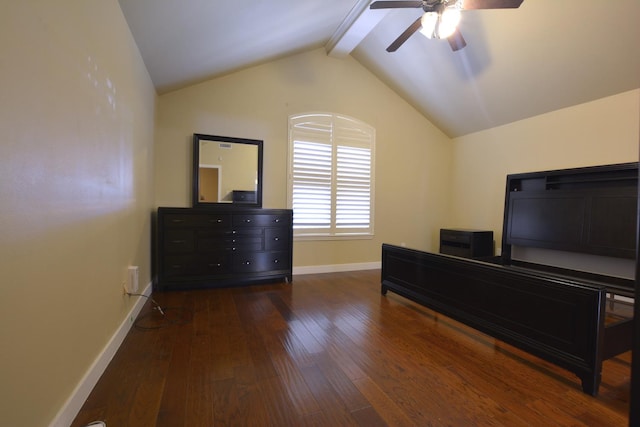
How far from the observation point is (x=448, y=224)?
5.44 metres

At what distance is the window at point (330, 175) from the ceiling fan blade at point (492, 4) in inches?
96.3

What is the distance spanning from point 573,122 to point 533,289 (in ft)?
9.71

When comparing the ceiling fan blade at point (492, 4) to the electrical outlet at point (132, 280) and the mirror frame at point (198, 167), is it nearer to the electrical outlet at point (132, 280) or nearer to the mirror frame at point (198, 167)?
the mirror frame at point (198, 167)

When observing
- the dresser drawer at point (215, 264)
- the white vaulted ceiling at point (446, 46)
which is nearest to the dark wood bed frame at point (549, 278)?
the white vaulted ceiling at point (446, 46)

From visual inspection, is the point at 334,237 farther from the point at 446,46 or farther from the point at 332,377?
the point at 446,46

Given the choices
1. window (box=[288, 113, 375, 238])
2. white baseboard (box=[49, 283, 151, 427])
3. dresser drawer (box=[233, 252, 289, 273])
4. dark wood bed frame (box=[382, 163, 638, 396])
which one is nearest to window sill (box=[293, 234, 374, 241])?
window (box=[288, 113, 375, 238])

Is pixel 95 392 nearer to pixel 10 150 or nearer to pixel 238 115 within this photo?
pixel 10 150

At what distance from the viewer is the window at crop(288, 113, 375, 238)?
4.36 m

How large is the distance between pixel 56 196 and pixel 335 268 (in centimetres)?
375

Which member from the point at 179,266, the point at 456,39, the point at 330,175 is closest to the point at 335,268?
the point at 330,175

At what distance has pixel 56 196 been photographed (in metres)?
1.22

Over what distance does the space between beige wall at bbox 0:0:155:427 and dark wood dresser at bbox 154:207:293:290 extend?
1.28 m

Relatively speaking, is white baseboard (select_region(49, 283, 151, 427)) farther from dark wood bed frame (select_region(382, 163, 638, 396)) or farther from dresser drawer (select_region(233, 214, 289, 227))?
dark wood bed frame (select_region(382, 163, 638, 396))

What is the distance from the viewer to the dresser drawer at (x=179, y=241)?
3.32 metres
